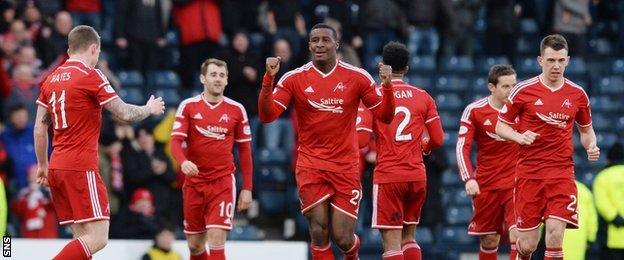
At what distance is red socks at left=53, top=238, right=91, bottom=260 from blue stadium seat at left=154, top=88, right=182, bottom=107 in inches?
382

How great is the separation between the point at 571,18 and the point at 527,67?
1.11 meters

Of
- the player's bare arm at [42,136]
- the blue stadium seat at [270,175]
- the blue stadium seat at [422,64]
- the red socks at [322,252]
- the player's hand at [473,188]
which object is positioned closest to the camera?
the player's bare arm at [42,136]

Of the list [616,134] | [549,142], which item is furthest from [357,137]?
[616,134]

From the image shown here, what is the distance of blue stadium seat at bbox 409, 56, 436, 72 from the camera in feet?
82.9

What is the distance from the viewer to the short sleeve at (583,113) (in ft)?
49.1

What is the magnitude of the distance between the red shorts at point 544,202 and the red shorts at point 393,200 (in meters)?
1.06

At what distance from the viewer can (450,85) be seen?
25359mm

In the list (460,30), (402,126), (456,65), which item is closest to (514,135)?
(402,126)

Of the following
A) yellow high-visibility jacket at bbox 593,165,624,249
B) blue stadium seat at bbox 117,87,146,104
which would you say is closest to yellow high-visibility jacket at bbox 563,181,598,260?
yellow high-visibility jacket at bbox 593,165,624,249

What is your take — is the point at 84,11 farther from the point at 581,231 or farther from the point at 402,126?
the point at 402,126

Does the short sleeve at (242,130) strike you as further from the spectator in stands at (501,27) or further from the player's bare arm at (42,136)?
the spectator in stands at (501,27)

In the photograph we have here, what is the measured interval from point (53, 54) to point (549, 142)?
9867 millimetres

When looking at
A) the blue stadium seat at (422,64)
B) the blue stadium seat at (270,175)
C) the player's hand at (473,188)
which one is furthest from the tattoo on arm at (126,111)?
the blue stadium seat at (422,64)

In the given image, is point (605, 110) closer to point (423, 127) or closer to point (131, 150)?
point (131, 150)
